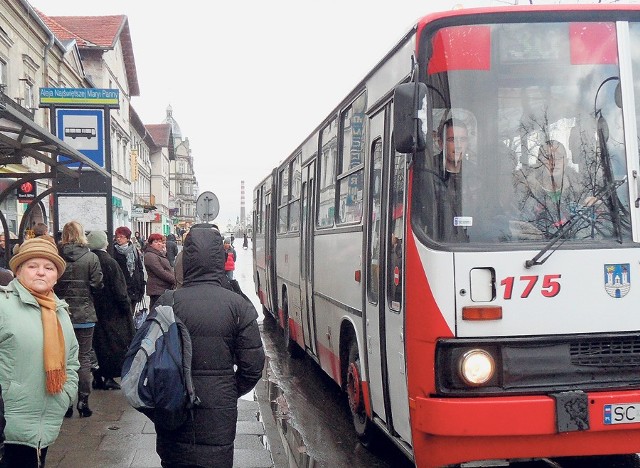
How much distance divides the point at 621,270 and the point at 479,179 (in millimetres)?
1011

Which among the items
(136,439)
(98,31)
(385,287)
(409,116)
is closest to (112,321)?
(136,439)

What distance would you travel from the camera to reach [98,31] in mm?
45594

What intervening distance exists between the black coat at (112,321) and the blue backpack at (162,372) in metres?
4.36

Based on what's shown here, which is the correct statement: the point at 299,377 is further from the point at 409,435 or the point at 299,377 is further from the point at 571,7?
the point at 571,7

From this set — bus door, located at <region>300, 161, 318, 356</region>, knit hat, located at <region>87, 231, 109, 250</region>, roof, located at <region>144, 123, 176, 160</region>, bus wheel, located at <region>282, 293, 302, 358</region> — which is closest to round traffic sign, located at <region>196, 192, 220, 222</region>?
bus wheel, located at <region>282, 293, 302, 358</region>

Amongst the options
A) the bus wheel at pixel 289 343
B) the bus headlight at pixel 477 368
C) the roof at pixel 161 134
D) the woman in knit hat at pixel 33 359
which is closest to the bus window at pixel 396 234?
the bus headlight at pixel 477 368

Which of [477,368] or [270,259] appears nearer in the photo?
[477,368]

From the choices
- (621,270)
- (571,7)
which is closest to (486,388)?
(621,270)

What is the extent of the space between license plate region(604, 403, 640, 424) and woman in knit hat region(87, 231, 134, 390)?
5199mm

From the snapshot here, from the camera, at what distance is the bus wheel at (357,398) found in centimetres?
659

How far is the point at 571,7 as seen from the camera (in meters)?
4.77

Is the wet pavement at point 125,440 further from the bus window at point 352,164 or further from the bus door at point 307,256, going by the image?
Answer: the bus window at point 352,164

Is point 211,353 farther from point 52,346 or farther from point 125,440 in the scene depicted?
point 125,440

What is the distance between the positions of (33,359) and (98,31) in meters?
45.2
